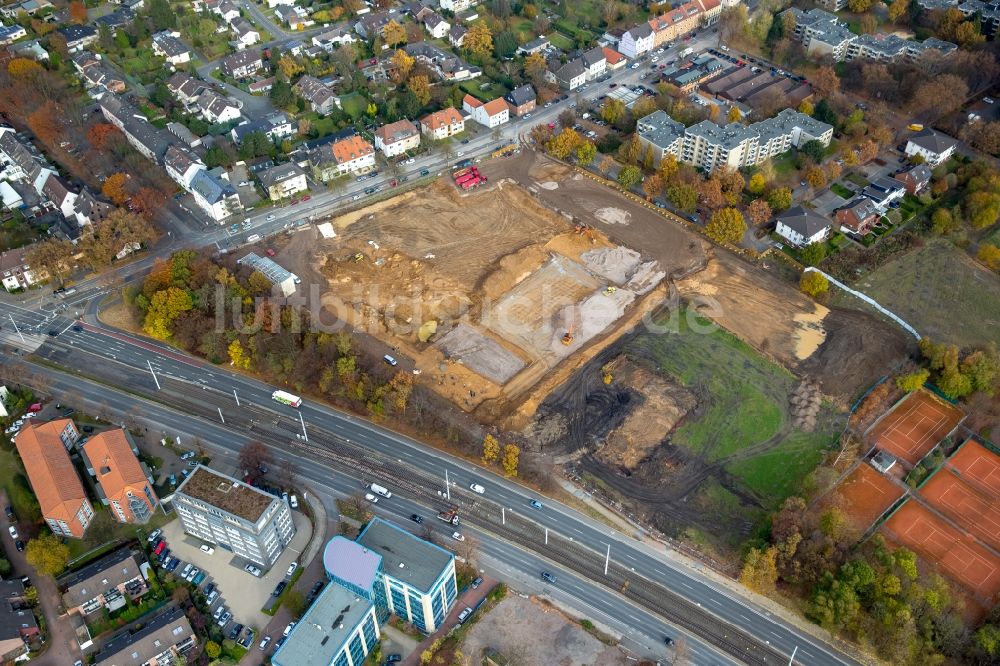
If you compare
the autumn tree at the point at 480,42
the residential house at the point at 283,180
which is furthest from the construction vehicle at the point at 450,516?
the autumn tree at the point at 480,42

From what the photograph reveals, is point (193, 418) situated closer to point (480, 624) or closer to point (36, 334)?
Answer: point (36, 334)

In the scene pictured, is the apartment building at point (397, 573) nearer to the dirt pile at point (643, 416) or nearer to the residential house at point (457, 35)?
the dirt pile at point (643, 416)

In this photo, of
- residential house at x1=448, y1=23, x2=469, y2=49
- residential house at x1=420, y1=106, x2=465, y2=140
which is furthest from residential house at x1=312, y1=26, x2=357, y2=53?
residential house at x1=420, y1=106, x2=465, y2=140

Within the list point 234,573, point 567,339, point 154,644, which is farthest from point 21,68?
point 154,644

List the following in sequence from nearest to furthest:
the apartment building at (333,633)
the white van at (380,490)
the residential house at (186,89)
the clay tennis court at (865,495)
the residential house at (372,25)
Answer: the apartment building at (333,633)
the clay tennis court at (865,495)
the white van at (380,490)
the residential house at (186,89)
the residential house at (372,25)

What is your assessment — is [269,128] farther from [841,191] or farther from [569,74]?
[841,191]

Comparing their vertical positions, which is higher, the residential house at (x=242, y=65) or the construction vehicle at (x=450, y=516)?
the residential house at (x=242, y=65)

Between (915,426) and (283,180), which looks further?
(283,180)
